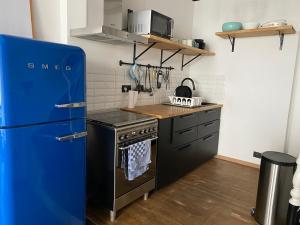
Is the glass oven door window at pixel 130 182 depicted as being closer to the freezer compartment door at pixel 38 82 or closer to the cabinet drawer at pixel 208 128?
the freezer compartment door at pixel 38 82

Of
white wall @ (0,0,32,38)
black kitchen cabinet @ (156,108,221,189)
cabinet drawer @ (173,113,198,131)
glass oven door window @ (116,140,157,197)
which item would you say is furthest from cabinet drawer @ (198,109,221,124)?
white wall @ (0,0,32,38)

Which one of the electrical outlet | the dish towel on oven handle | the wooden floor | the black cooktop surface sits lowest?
the wooden floor

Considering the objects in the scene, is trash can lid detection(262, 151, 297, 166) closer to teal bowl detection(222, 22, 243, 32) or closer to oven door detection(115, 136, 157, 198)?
oven door detection(115, 136, 157, 198)

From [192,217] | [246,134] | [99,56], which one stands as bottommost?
[192,217]

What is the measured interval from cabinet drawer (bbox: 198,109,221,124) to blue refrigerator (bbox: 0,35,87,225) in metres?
1.77

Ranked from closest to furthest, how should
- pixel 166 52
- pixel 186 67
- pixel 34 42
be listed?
pixel 34 42 → pixel 166 52 → pixel 186 67

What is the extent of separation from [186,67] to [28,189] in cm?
296

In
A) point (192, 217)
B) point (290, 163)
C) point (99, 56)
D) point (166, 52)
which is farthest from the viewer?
point (166, 52)

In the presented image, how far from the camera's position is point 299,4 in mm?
2787

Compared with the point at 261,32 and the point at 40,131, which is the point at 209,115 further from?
the point at 40,131

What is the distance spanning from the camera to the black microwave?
2299mm

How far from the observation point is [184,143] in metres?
2.64

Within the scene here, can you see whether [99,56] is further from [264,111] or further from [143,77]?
[264,111]

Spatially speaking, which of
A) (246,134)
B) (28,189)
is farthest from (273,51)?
(28,189)
